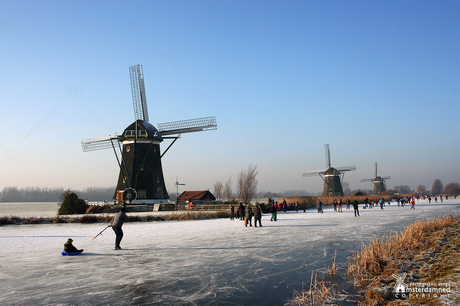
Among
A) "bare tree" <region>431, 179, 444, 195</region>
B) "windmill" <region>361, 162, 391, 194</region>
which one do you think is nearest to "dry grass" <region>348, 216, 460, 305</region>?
"windmill" <region>361, 162, 391, 194</region>

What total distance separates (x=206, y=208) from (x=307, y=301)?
86.2 ft

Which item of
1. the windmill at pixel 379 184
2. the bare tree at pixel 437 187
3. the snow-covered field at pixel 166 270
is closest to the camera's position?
the snow-covered field at pixel 166 270

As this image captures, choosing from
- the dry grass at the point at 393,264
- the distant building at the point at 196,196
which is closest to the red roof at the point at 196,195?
the distant building at the point at 196,196

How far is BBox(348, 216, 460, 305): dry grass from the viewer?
17.8 ft

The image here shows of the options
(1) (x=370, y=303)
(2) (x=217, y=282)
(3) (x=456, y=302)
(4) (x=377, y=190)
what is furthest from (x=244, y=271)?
(4) (x=377, y=190)

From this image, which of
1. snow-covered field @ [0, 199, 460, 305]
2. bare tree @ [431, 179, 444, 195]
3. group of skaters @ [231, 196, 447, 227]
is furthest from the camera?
bare tree @ [431, 179, 444, 195]

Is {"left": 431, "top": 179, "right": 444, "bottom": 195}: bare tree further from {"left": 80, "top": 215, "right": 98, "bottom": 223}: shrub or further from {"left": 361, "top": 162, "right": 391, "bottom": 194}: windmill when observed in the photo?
{"left": 80, "top": 215, "right": 98, "bottom": 223}: shrub

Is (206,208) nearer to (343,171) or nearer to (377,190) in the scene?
(343,171)

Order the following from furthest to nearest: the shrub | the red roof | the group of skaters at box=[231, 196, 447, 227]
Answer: the red roof
the shrub
the group of skaters at box=[231, 196, 447, 227]

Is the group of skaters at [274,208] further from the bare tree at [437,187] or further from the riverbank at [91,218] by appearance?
the bare tree at [437,187]

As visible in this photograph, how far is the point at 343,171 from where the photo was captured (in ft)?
242

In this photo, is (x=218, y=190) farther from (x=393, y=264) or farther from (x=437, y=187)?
(x=437, y=187)

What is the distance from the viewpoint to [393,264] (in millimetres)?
6895

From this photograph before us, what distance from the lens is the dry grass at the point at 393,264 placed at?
5.43m
